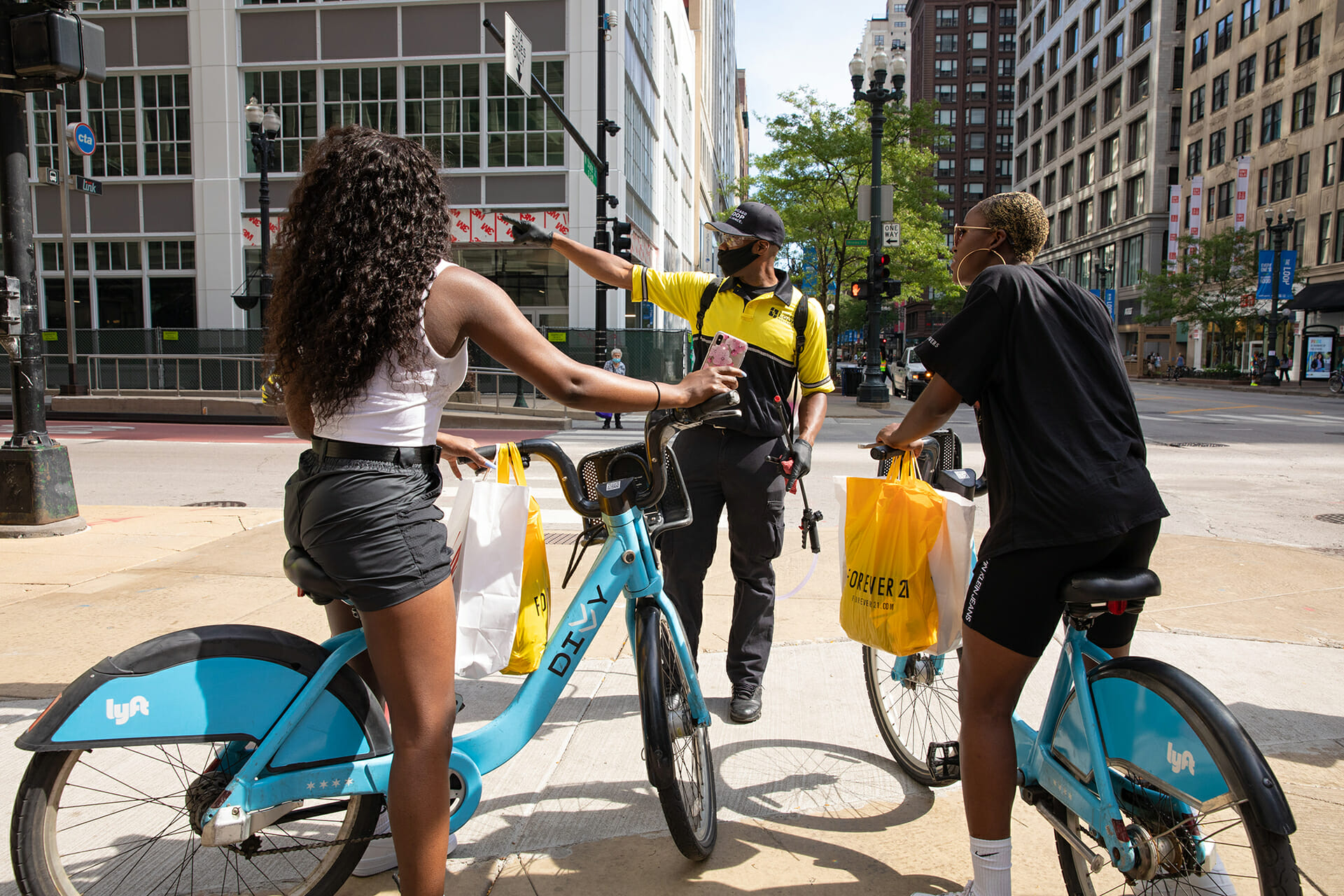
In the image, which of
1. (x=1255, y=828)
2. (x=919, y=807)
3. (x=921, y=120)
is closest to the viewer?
(x=1255, y=828)

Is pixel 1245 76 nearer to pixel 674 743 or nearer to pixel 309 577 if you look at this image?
pixel 674 743

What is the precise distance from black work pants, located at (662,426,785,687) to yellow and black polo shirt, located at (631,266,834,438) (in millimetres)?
117

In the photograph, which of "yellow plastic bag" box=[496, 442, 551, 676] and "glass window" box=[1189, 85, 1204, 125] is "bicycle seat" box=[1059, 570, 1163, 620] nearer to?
"yellow plastic bag" box=[496, 442, 551, 676]

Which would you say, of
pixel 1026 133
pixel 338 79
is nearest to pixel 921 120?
pixel 338 79

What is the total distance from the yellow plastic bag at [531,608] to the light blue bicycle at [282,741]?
0.14 ft

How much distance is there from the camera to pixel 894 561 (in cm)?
277

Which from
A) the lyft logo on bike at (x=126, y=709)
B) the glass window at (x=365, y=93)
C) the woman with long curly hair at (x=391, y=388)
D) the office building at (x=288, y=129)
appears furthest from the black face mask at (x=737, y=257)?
the glass window at (x=365, y=93)

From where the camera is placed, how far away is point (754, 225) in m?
3.79

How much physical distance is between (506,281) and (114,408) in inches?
413

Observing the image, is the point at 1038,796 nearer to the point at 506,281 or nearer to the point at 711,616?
the point at 711,616

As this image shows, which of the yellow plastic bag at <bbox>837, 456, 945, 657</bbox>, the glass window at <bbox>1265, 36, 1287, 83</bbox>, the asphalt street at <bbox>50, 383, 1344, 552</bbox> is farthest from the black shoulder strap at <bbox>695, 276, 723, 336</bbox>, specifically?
the glass window at <bbox>1265, 36, 1287, 83</bbox>

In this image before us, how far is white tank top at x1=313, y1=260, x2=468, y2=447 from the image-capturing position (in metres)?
2.02

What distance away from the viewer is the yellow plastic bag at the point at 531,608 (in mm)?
2447

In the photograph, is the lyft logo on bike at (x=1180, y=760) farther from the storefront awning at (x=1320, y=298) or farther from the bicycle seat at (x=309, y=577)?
the storefront awning at (x=1320, y=298)
